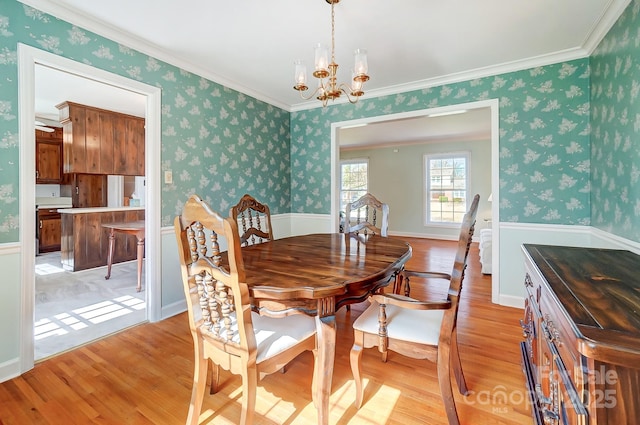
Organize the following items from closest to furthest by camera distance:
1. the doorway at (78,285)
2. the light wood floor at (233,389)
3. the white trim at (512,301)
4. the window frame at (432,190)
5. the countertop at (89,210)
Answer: the light wood floor at (233,389) → the doorway at (78,285) → the white trim at (512,301) → the countertop at (89,210) → the window frame at (432,190)

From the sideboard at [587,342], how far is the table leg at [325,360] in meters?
0.77

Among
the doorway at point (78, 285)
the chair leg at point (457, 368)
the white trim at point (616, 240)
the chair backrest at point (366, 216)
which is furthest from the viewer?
the chair backrest at point (366, 216)

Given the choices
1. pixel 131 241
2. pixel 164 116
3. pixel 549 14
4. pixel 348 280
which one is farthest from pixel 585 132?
pixel 131 241

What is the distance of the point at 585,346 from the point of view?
62cm

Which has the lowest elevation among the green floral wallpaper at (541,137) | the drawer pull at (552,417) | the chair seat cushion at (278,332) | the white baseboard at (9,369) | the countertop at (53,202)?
the white baseboard at (9,369)

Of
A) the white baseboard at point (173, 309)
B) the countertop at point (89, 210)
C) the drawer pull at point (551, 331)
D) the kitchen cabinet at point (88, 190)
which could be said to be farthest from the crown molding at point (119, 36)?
the kitchen cabinet at point (88, 190)

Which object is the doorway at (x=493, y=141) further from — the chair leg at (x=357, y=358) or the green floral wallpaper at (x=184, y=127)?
the chair leg at (x=357, y=358)

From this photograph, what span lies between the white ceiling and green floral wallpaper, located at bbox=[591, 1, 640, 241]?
0.21m

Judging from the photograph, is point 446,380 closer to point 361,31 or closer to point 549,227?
point 549,227

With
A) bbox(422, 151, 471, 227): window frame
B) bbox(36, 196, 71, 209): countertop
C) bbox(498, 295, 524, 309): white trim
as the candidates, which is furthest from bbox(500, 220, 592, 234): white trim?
bbox(36, 196, 71, 209): countertop

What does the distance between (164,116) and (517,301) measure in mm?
3895

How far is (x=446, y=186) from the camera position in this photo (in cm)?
744

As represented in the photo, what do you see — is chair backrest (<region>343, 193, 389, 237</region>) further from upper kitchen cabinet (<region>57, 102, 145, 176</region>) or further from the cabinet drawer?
upper kitchen cabinet (<region>57, 102, 145, 176</region>)

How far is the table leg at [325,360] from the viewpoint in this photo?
4.28ft
